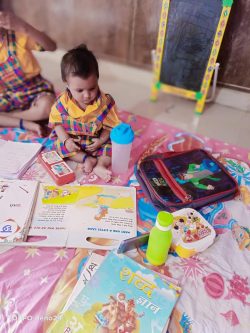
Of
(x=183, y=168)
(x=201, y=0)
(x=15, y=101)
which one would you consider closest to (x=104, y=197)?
(x=183, y=168)

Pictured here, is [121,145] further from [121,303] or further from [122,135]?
[121,303]

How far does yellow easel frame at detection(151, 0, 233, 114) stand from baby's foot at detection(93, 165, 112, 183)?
0.63m

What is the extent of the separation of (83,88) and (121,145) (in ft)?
0.72

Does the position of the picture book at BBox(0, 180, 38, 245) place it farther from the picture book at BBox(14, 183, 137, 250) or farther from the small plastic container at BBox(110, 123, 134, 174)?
the small plastic container at BBox(110, 123, 134, 174)

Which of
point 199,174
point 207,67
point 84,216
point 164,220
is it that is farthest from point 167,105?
point 164,220

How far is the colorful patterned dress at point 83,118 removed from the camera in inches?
41.7

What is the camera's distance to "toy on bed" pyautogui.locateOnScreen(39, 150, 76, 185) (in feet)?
3.47

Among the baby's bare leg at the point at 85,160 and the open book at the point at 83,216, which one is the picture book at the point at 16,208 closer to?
the open book at the point at 83,216

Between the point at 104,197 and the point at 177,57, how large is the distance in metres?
0.78

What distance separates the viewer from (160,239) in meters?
0.78

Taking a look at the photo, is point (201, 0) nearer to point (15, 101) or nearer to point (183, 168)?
point (183, 168)

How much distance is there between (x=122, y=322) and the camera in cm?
73

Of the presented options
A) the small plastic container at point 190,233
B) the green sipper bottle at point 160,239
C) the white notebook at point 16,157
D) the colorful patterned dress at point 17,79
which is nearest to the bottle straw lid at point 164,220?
the green sipper bottle at point 160,239

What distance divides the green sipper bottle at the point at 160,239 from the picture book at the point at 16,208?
367 mm
